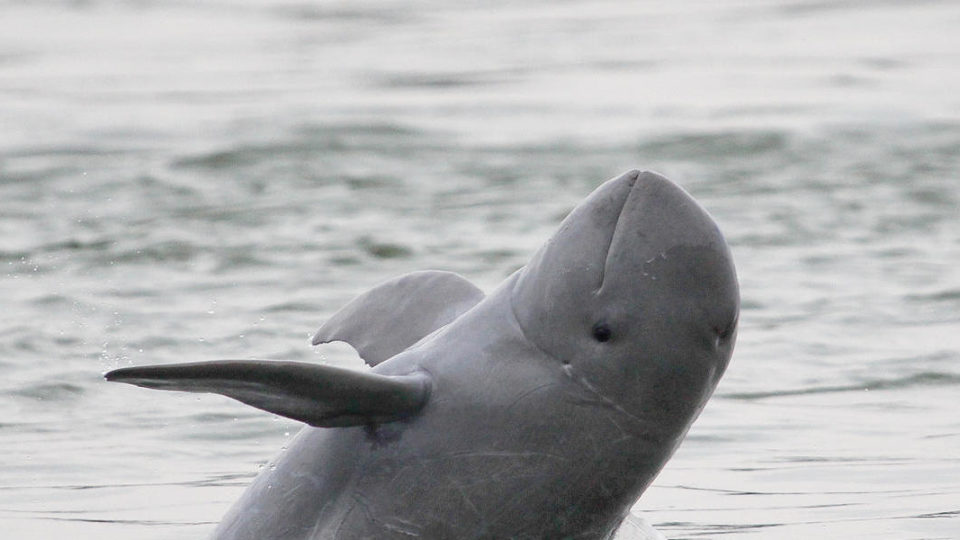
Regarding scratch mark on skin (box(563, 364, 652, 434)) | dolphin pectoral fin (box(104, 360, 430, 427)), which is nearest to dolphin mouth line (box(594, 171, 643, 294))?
scratch mark on skin (box(563, 364, 652, 434))

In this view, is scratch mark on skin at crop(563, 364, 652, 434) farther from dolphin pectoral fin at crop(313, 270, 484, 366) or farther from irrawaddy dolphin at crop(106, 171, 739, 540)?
dolphin pectoral fin at crop(313, 270, 484, 366)

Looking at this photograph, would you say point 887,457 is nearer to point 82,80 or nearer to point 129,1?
point 82,80

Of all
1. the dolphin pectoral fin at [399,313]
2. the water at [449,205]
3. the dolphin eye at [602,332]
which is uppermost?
the dolphin eye at [602,332]

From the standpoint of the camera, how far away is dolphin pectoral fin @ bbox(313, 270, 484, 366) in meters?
6.07

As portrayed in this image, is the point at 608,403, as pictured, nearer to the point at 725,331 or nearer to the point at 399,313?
the point at 725,331

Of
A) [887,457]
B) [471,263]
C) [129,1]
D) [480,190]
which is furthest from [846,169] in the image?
[129,1]

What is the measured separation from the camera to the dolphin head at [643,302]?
16.8 feet

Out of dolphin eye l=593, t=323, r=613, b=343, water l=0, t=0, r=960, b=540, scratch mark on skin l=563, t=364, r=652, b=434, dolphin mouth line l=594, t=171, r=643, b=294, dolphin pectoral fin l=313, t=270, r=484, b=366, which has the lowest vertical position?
water l=0, t=0, r=960, b=540

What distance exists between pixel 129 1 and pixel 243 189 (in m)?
14.5

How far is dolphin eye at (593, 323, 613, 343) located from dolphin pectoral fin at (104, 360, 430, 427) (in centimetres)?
55

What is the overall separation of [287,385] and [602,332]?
0.81 m

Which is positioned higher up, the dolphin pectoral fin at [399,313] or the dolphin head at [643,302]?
the dolphin head at [643,302]

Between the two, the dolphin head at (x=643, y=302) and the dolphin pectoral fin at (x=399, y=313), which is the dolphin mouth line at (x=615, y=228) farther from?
the dolphin pectoral fin at (x=399, y=313)

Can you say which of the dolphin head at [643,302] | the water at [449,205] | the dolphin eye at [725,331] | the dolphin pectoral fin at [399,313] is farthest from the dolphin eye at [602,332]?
the water at [449,205]
